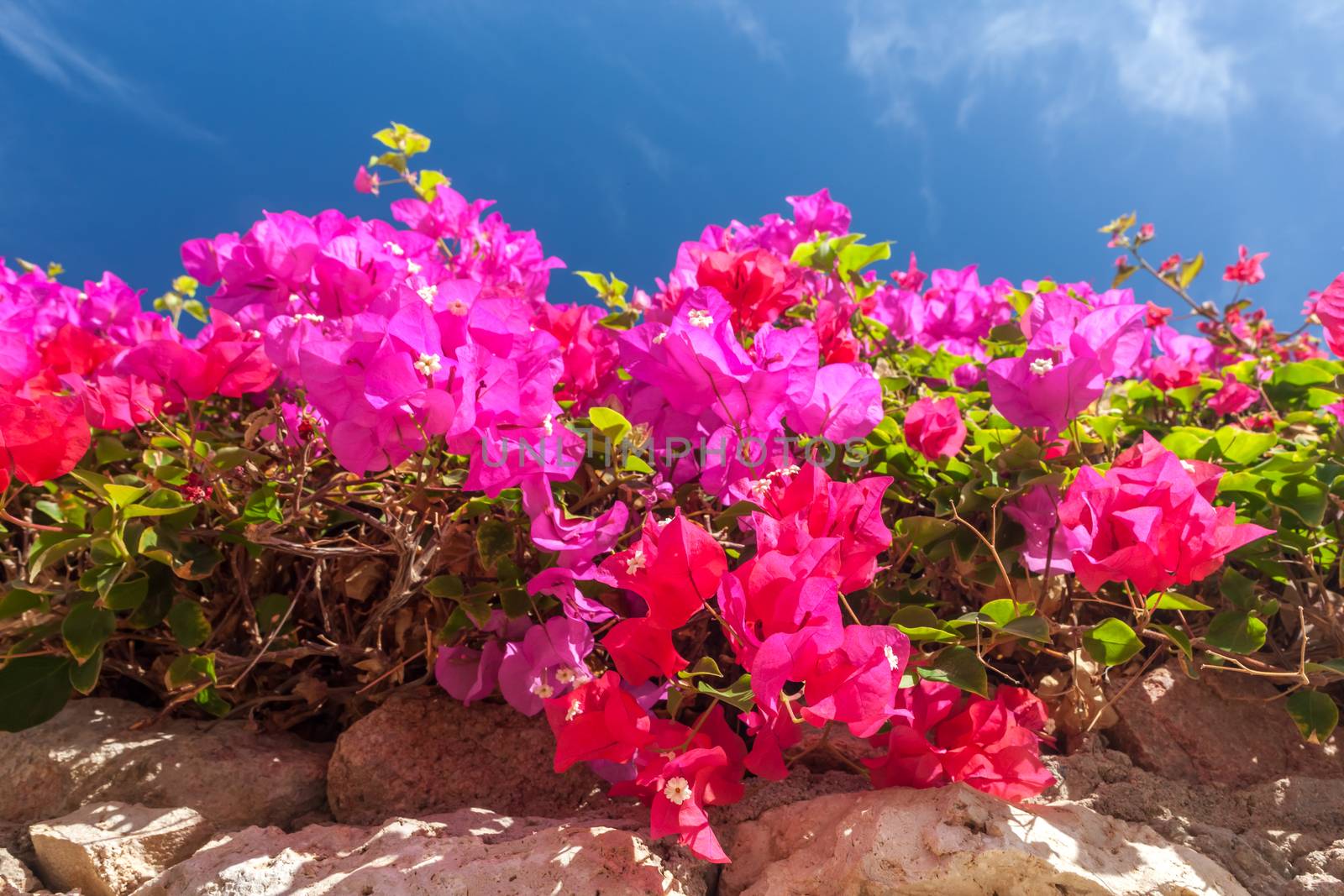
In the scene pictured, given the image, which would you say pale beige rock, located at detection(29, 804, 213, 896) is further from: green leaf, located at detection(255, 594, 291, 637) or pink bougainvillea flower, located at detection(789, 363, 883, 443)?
pink bougainvillea flower, located at detection(789, 363, 883, 443)

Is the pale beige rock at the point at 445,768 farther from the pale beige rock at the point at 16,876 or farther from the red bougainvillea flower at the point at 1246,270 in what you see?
the red bougainvillea flower at the point at 1246,270

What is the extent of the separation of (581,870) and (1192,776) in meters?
0.89

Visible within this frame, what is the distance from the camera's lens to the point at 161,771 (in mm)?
1294

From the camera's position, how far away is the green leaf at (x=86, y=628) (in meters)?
1.18

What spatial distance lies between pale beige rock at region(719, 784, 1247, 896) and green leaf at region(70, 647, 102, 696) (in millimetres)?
932

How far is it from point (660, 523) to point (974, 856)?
0.53 m

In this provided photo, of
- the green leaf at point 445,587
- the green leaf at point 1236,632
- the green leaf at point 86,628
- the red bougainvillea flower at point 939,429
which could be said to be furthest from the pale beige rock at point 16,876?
the green leaf at point 1236,632

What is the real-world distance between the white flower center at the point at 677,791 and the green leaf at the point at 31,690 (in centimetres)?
94

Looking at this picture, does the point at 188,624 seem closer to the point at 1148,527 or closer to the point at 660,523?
the point at 660,523

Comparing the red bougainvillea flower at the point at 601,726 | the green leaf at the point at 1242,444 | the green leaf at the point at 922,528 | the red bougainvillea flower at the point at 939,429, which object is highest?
the red bougainvillea flower at the point at 939,429

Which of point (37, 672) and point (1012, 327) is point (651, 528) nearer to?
point (1012, 327)

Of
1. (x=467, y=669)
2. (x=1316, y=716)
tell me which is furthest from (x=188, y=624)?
(x=1316, y=716)

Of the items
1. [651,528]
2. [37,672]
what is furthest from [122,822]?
[651,528]

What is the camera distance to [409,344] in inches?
35.9
